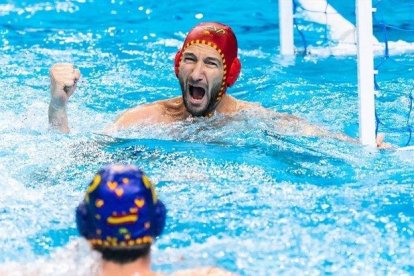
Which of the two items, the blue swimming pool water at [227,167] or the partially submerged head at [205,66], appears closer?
the blue swimming pool water at [227,167]

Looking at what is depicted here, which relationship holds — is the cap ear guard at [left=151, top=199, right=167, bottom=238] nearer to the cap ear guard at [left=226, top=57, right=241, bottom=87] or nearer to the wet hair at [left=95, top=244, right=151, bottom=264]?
the wet hair at [left=95, top=244, right=151, bottom=264]

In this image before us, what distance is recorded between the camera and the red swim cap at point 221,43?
5.56 m

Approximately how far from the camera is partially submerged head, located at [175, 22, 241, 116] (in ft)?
18.1

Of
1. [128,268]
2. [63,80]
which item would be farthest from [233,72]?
[128,268]

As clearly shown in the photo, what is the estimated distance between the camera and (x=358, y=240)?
4.19 meters

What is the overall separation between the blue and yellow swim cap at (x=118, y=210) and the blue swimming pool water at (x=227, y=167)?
48cm

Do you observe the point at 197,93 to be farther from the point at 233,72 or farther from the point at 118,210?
the point at 118,210

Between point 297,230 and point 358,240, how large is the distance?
26 centimetres

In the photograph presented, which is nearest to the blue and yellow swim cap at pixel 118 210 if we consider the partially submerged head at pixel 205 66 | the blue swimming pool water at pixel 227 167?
the blue swimming pool water at pixel 227 167

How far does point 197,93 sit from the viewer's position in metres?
5.63

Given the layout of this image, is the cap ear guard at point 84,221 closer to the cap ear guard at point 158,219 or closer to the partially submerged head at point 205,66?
the cap ear guard at point 158,219

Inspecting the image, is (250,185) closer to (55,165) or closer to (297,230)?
(297,230)

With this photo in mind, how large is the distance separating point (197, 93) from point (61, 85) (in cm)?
87

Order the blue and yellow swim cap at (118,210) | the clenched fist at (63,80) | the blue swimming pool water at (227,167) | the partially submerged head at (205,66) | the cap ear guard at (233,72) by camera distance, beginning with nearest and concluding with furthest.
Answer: the blue and yellow swim cap at (118,210)
the blue swimming pool water at (227,167)
the clenched fist at (63,80)
the partially submerged head at (205,66)
the cap ear guard at (233,72)
